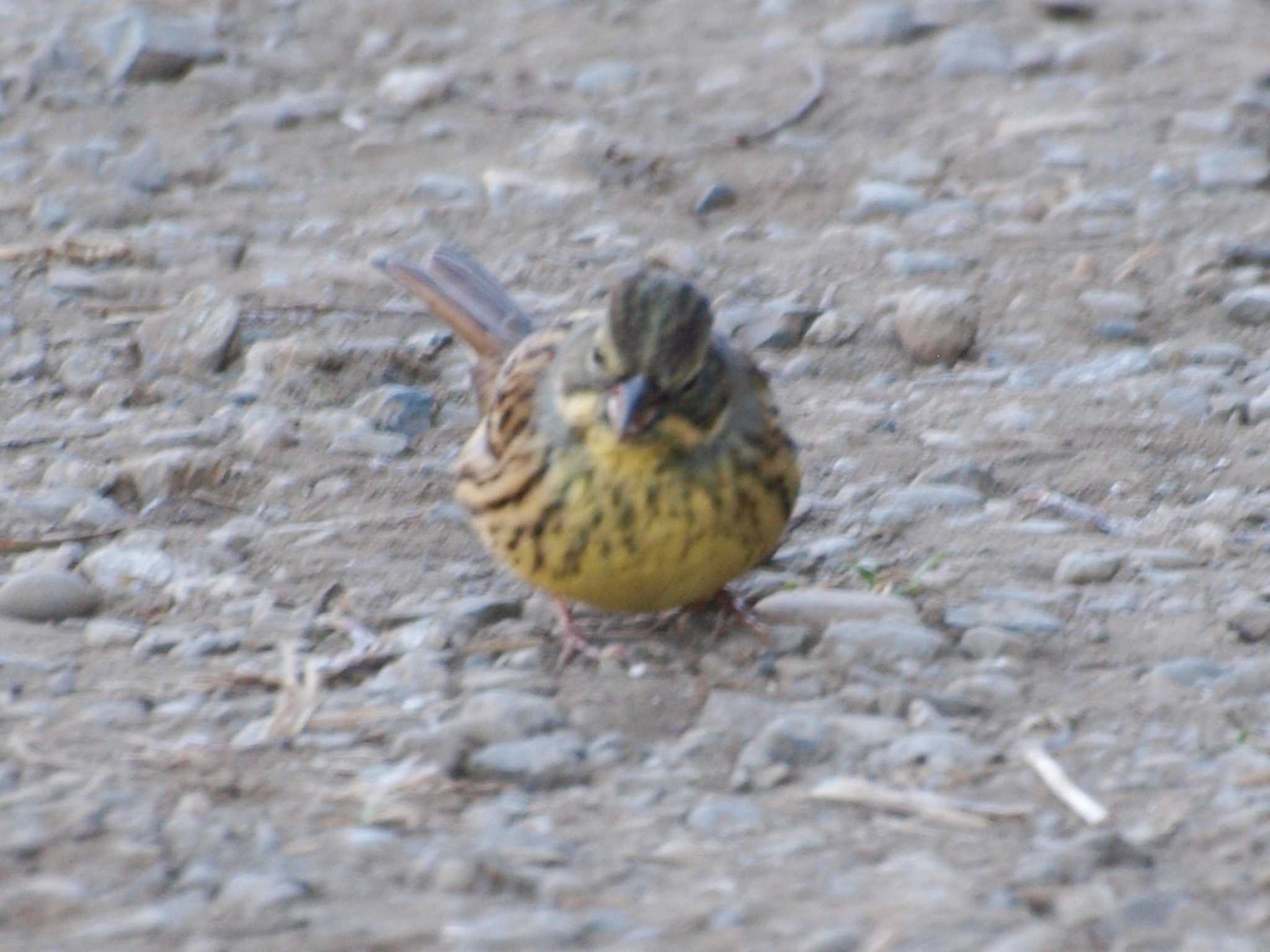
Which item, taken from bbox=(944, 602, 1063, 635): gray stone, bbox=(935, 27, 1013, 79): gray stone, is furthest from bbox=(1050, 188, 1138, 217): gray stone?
bbox=(944, 602, 1063, 635): gray stone

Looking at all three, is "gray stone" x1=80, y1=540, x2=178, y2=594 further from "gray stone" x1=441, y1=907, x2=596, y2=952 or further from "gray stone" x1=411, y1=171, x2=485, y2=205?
"gray stone" x1=411, y1=171, x2=485, y2=205

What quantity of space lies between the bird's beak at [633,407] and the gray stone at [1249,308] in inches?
117

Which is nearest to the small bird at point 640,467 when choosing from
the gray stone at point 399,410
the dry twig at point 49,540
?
the dry twig at point 49,540

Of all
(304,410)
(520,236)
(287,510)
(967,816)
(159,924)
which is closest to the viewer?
(159,924)

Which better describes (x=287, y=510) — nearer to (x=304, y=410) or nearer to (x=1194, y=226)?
(x=304, y=410)

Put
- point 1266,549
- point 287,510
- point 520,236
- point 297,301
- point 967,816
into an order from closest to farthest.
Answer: point 967,816
point 1266,549
point 287,510
point 297,301
point 520,236

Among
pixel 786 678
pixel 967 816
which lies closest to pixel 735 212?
pixel 786 678

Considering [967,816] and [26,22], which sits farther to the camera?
[26,22]

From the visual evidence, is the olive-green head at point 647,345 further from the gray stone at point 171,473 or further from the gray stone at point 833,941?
the gray stone at point 171,473

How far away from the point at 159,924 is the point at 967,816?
1.37m

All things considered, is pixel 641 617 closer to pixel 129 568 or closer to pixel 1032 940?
pixel 129 568

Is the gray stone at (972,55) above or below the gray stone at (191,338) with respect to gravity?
below

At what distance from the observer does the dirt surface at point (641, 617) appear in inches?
148

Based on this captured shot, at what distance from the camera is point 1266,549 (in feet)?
17.5
